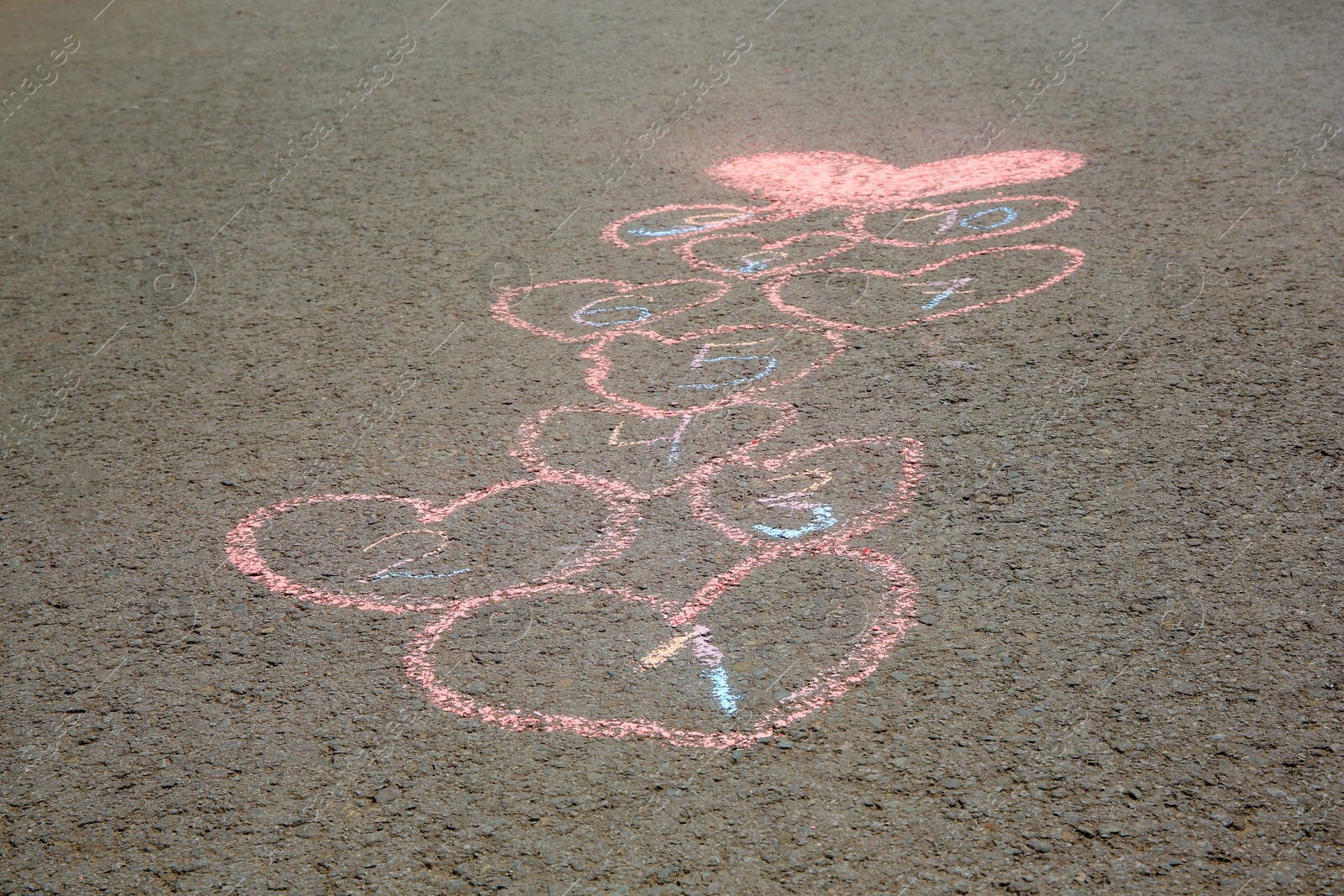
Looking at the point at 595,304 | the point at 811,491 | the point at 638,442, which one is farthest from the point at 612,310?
the point at 811,491

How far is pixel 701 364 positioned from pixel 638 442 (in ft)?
1.77

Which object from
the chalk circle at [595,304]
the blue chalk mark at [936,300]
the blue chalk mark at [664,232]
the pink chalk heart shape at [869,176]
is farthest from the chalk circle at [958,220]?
the chalk circle at [595,304]

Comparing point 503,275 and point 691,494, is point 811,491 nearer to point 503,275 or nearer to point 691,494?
point 691,494

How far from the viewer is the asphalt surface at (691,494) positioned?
7.98 feet

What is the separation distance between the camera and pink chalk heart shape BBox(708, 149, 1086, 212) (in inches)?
211

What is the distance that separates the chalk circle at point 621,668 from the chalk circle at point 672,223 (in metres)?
2.27

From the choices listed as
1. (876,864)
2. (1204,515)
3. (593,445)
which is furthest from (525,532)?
(1204,515)

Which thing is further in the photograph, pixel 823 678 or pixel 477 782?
pixel 823 678

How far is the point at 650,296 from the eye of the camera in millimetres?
4633

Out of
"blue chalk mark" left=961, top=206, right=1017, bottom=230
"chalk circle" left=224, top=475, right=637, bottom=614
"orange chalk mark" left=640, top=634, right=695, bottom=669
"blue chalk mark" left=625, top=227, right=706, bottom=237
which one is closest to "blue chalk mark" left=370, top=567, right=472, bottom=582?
"chalk circle" left=224, top=475, right=637, bottom=614

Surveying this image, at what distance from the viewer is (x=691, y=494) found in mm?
3473

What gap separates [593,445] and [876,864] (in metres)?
1.77

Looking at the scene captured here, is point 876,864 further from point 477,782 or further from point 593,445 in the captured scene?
point 593,445

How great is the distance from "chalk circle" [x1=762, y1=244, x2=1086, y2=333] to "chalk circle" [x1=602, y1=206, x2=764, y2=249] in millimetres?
634
